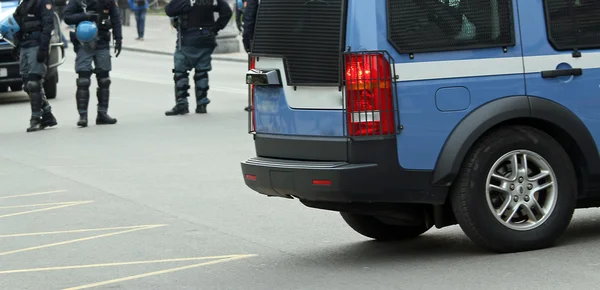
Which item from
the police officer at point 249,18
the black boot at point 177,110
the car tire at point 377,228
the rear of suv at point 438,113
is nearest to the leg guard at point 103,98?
the black boot at point 177,110

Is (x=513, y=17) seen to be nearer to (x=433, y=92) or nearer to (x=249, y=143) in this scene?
(x=433, y=92)

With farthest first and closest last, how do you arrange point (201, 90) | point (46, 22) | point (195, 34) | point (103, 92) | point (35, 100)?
point (201, 90)
point (195, 34)
point (103, 92)
point (35, 100)
point (46, 22)

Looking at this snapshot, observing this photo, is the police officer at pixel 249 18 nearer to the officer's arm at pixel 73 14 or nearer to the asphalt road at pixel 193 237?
the asphalt road at pixel 193 237

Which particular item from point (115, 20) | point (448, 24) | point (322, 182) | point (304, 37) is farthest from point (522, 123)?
point (115, 20)

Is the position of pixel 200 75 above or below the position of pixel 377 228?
above

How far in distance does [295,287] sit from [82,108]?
10652mm

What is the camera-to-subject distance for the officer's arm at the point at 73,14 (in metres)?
16.2

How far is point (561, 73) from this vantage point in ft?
24.0

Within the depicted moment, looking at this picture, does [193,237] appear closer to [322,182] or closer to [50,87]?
[322,182]

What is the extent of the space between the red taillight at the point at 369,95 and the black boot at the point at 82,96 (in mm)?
10239

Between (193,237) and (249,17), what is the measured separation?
27.4ft

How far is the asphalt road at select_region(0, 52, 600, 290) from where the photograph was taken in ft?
23.1

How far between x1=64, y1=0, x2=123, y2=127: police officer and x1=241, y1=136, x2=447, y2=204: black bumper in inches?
365

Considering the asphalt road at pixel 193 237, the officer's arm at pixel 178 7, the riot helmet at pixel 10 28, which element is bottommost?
the asphalt road at pixel 193 237
